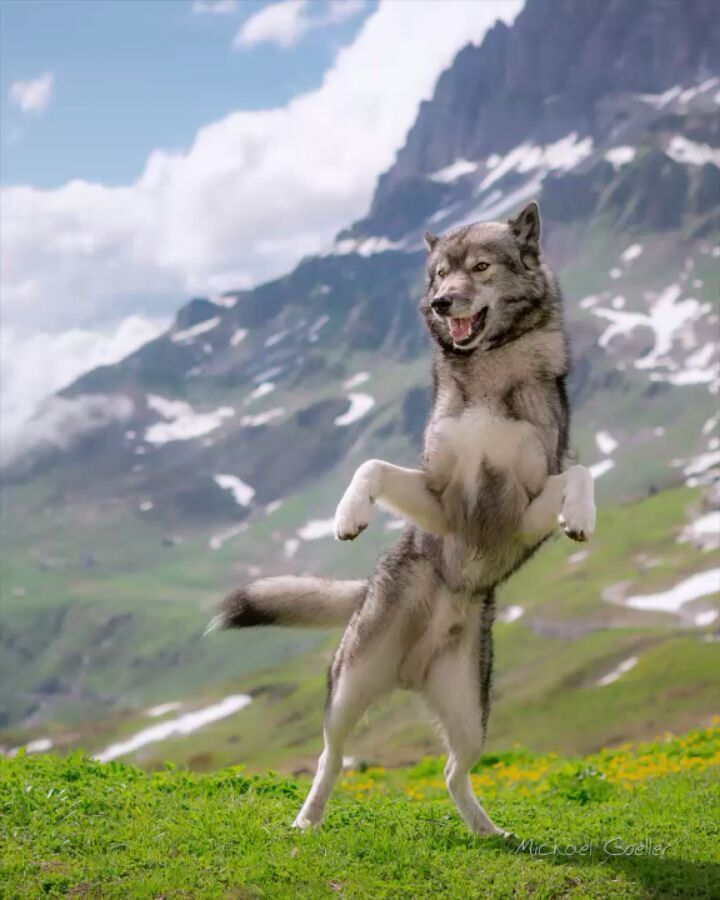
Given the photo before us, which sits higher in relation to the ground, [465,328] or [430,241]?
[430,241]

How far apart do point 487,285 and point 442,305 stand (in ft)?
2.07

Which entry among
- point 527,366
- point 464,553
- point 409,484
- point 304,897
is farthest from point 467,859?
point 527,366

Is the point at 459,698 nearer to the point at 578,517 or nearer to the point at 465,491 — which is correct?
the point at 465,491

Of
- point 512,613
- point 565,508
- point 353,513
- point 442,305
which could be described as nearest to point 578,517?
point 565,508

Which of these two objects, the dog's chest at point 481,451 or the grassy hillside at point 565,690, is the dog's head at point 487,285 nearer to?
the dog's chest at point 481,451

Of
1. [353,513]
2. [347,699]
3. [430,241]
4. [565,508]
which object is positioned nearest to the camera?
[565,508]

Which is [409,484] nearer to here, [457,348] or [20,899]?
[457,348]

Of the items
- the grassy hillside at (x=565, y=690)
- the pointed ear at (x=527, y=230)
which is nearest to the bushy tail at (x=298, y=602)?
the pointed ear at (x=527, y=230)

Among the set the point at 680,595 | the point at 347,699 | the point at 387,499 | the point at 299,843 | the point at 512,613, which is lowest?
the point at 680,595

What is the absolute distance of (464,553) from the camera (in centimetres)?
1048

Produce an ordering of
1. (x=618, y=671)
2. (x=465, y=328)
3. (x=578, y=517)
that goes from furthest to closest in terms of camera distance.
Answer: (x=618, y=671)
(x=465, y=328)
(x=578, y=517)

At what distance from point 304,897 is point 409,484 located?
377 cm

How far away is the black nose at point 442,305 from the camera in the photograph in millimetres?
9854

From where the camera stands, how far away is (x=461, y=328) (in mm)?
10125
